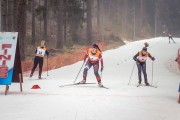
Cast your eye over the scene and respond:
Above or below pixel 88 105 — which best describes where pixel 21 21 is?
above

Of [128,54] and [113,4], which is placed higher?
[113,4]

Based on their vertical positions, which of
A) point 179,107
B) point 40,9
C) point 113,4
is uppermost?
point 113,4

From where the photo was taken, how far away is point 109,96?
1160 cm

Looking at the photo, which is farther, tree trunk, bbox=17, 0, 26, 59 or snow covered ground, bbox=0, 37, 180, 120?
tree trunk, bbox=17, 0, 26, 59

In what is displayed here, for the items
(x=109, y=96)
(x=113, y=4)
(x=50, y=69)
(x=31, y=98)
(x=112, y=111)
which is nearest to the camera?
(x=112, y=111)

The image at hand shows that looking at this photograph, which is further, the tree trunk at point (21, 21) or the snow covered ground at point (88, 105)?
the tree trunk at point (21, 21)

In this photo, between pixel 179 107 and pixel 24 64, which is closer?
pixel 179 107

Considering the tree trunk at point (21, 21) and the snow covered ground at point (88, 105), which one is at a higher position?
the tree trunk at point (21, 21)

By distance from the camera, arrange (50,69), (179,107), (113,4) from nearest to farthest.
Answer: (179,107), (50,69), (113,4)

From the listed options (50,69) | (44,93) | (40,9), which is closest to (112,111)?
(44,93)

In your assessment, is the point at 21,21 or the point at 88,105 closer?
the point at 88,105

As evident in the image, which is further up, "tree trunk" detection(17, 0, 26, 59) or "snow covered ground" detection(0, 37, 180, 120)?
"tree trunk" detection(17, 0, 26, 59)

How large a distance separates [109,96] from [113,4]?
6961 cm

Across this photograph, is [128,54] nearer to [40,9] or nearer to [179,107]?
[40,9]
